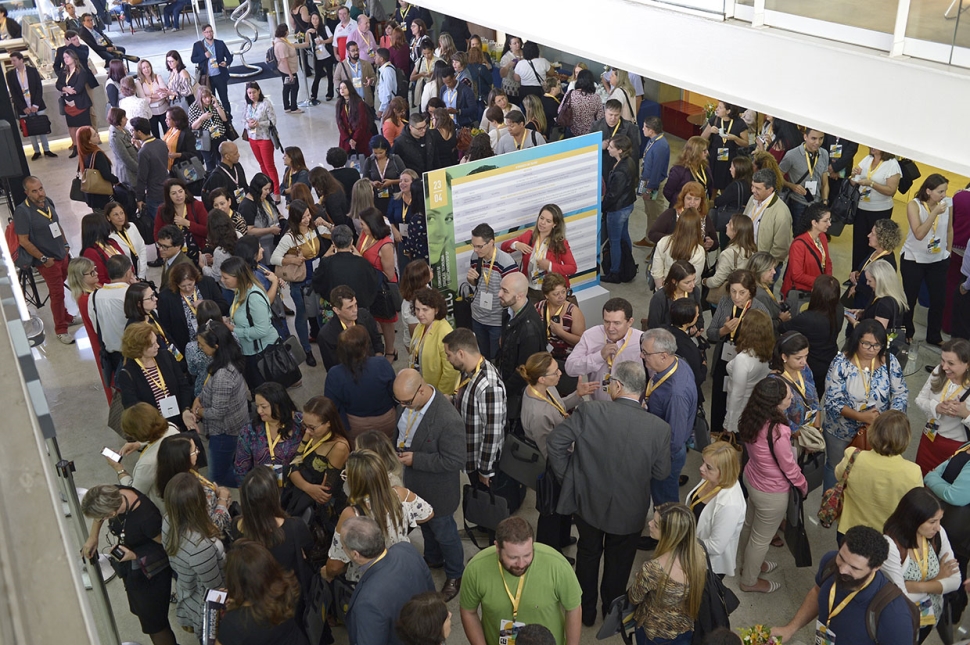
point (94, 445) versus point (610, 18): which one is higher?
point (610, 18)

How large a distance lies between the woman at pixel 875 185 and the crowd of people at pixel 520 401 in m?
0.02

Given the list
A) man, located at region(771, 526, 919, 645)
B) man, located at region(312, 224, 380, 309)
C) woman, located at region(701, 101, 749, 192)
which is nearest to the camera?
man, located at region(771, 526, 919, 645)

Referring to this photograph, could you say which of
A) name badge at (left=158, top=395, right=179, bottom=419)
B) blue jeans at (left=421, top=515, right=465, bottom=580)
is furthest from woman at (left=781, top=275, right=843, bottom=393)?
name badge at (left=158, top=395, right=179, bottom=419)

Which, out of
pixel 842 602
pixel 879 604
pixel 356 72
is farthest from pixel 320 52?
pixel 879 604

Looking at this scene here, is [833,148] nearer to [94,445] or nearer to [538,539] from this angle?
[538,539]

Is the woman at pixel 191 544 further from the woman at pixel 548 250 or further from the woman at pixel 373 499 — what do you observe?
the woman at pixel 548 250

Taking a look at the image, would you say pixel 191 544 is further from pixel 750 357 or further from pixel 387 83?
pixel 387 83

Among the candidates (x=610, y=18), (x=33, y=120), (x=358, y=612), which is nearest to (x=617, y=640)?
(x=358, y=612)

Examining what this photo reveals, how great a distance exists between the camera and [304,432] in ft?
15.2

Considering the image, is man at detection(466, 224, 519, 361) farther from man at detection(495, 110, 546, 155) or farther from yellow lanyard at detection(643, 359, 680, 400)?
man at detection(495, 110, 546, 155)

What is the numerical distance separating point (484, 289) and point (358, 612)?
3282 mm

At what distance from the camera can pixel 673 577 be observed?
11.2 feet

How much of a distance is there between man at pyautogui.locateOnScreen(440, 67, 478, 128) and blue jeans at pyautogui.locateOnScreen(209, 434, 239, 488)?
6358 mm

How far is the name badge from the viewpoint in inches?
211
